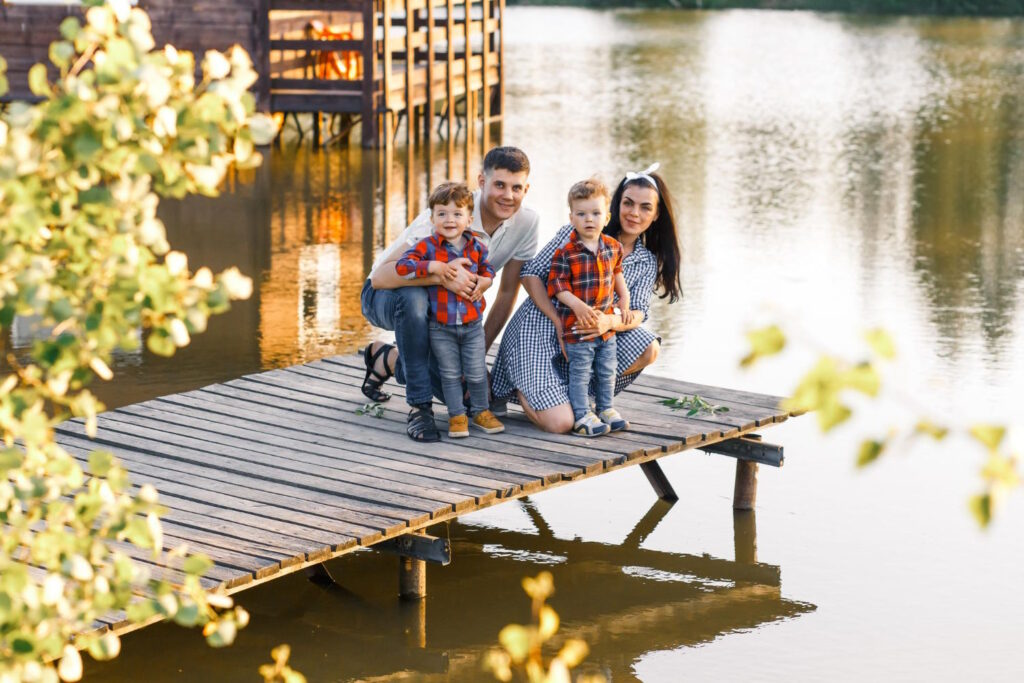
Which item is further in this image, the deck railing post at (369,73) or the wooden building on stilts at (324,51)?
the wooden building on stilts at (324,51)

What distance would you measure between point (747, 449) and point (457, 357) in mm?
1199

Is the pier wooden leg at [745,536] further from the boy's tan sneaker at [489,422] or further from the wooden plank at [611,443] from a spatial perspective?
the boy's tan sneaker at [489,422]

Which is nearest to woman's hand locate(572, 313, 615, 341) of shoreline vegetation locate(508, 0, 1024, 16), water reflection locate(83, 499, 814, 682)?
water reflection locate(83, 499, 814, 682)

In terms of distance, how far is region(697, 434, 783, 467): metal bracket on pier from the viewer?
6184 mm

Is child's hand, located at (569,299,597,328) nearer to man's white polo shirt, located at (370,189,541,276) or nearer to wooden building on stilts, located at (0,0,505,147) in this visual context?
man's white polo shirt, located at (370,189,541,276)

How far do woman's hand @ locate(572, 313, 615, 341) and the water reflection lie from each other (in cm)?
80

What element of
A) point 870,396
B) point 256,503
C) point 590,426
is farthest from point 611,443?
point 870,396

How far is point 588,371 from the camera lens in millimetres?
5953

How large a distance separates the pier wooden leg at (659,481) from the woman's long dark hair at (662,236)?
2.48 feet

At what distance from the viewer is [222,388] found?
21.6 ft

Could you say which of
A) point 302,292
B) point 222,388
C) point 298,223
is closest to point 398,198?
point 298,223

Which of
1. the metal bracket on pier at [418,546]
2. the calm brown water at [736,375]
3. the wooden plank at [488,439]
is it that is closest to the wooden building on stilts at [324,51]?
the calm brown water at [736,375]

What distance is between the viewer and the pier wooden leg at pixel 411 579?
5.31m

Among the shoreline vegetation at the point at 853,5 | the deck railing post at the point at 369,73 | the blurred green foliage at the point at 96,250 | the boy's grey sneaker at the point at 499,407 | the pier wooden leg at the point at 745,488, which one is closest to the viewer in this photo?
the blurred green foliage at the point at 96,250
